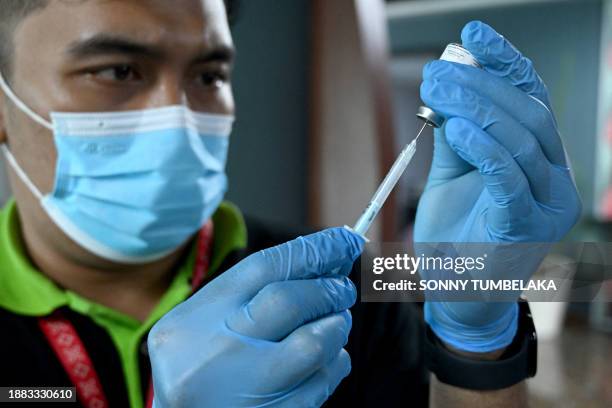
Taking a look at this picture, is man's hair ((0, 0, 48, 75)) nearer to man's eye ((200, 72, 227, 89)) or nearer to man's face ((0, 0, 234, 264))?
man's face ((0, 0, 234, 264))

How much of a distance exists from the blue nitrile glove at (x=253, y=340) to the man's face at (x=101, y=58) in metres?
0.42

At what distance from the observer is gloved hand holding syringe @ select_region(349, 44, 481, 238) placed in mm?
570

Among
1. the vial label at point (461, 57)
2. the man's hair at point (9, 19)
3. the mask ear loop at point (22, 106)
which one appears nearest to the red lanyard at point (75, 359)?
the mask ear loop at point (22, 106)

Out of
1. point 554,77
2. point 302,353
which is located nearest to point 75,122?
point 302,353

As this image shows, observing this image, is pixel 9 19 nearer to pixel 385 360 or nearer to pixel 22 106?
pixel 22 106

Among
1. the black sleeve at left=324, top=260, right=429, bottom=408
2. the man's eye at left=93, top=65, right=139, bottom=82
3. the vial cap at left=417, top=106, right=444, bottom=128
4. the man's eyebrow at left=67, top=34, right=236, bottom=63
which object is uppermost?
the man's eyebrow at left=67, top=34, right=236, bottom=63

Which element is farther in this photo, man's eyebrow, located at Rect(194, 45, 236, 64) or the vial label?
man's eyebrow, located at Rect(194, 45, 236, 64)

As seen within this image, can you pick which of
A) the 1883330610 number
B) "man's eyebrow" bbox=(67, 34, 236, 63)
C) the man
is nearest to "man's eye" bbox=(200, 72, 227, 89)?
the man

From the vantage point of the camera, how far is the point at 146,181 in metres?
0.86

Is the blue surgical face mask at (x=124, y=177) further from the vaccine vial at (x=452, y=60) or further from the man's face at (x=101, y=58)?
the vaccine vial at (x=452, y=60)

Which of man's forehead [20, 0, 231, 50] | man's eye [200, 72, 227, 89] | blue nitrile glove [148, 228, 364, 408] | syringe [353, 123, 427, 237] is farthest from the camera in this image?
man's eye [200, 72, 227, 89]

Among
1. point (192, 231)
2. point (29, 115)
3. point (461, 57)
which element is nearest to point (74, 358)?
point (192, 231)

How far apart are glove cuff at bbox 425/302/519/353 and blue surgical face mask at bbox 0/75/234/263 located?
1.46ft

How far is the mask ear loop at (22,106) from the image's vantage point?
0.85 meters
